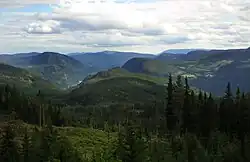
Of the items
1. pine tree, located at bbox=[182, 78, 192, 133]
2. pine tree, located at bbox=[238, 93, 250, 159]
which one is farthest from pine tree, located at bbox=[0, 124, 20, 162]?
pine tree, located at bbox=[238, 93, 250, 159]

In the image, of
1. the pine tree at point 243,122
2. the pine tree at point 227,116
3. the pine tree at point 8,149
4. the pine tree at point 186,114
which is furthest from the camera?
the pine tree at point 227,116

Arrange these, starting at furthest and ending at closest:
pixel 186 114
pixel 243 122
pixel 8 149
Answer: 1. pixel 186 114
2. pixel 243 122
3. pixel 8 149

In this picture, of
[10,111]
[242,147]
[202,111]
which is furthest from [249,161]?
[10,111]

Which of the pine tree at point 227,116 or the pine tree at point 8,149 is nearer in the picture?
the pine tree at point 8,149

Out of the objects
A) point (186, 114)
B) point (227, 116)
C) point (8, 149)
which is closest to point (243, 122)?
point (227, 116)

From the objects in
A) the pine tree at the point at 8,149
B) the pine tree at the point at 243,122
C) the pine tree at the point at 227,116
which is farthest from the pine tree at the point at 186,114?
the pine tree at the point at 8,149

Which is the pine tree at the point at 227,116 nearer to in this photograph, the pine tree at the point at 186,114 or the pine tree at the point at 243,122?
the pine tree at the point at 243,122

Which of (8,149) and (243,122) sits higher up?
(243,122)

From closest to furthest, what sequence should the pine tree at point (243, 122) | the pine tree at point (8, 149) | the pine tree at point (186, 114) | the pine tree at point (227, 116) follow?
the pine tree at point (8, 149) → the pine tree at point (243, 122) → the pine tree at point (186, 114) → the pine tree at point (227, 116)

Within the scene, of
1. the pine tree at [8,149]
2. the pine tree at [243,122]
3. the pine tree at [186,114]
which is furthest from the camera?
the pine tree at [186,114]

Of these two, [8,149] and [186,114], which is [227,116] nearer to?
[186,114]

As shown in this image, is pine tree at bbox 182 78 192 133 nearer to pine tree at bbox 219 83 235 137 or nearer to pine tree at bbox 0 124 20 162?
pine tree at bbox 219 83 235 137

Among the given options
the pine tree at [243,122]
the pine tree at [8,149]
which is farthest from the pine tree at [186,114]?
the pine tree at [8,149]
